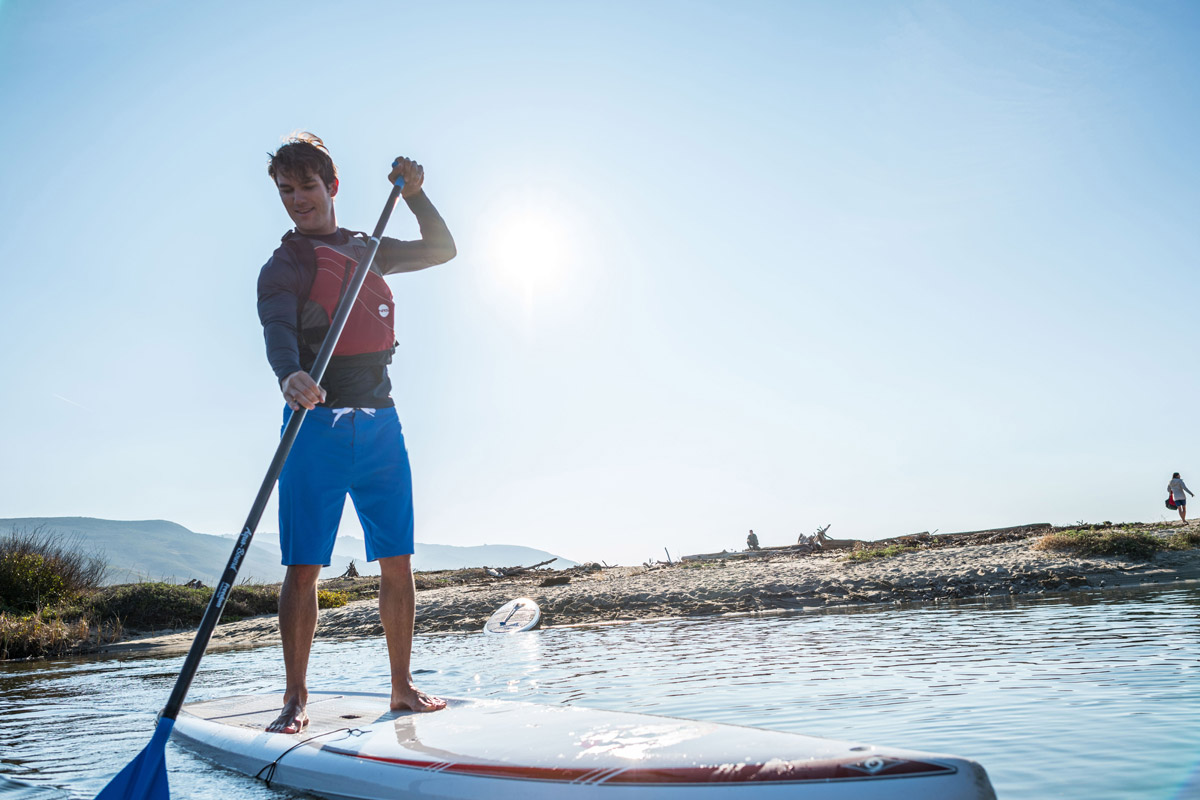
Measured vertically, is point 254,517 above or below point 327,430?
below

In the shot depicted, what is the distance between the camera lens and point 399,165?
4.16 meters

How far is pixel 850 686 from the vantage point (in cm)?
460

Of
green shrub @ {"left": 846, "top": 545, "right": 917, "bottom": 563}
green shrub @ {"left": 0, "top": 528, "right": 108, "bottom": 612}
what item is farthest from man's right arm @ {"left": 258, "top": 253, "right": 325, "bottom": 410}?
green shrub @ {"left": 0, "top": 528, "right": 108, "bottom": 612}

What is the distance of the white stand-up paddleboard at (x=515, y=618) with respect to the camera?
35.0ft

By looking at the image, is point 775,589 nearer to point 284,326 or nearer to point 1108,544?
point 1108,544

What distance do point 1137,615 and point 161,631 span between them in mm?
16428

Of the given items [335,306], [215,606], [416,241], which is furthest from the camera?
[416,241]

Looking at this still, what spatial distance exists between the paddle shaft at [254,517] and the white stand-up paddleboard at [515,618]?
755 centimetres

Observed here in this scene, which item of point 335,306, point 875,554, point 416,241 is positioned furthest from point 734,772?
point 875,554

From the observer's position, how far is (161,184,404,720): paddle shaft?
3031 millimetres

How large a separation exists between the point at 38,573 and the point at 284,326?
1713 cm

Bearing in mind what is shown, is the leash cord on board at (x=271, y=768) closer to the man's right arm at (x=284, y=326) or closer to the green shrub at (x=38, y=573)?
the man's right arm at (x=284, y=326)

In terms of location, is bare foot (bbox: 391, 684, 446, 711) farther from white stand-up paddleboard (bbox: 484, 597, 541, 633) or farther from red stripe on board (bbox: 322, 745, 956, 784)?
white stand-up paddleboard (bbox: 484, 597, 541, 633)

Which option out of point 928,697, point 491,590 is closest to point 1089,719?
point 928,697
